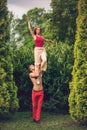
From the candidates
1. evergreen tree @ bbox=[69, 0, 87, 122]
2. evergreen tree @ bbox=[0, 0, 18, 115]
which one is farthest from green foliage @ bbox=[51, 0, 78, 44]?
evergreen tree @ bbox=[69, 0, 87, 122]

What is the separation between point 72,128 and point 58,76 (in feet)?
11.4

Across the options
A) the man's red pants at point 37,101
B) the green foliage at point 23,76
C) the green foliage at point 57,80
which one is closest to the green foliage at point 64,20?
the green foliage at point 57,80

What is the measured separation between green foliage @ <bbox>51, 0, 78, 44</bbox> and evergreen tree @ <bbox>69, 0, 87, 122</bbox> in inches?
935

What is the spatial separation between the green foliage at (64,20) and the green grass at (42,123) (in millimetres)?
22746

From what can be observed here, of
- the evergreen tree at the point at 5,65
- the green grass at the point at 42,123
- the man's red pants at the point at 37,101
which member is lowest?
the green grass at the point at 42,123

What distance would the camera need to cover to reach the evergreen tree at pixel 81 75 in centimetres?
1460

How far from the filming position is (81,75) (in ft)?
48.7

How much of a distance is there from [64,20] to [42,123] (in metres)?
26.2

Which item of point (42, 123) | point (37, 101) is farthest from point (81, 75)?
point (42, 123)

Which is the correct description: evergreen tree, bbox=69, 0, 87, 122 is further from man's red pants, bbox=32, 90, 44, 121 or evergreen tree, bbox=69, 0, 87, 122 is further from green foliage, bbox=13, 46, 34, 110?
green foliage, bbox=13, 46, 34, 110

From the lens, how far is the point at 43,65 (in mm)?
15516

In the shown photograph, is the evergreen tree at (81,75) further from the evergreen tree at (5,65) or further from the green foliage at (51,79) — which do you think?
the green foliage at (51,79)

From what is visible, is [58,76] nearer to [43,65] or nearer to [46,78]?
[46,78]

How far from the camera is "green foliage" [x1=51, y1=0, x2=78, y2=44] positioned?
39094mm
